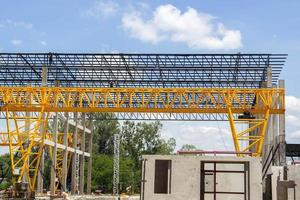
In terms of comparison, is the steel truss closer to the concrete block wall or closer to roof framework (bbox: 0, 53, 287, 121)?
roof framework (bbox: 0, 53, 287, 121)

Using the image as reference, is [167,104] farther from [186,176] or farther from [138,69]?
[186,176]

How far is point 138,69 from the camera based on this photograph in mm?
45125

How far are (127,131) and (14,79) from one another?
49.4 meters

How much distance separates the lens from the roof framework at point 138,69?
43.1 metres

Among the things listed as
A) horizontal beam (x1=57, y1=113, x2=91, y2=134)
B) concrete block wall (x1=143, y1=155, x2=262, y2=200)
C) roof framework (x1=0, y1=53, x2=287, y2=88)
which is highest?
roof framework (x1=0, y1=53, x2=287, y2=88)

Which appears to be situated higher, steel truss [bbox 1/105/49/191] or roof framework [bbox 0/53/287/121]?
roof framework [bbox 0/53/287/121]

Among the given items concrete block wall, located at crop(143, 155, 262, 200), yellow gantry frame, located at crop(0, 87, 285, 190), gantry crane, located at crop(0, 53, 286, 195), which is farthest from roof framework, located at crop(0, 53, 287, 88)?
concrete block wall, located at crop(143, 155, 262, 200)

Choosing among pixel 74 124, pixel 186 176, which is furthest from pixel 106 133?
pixel 186 176

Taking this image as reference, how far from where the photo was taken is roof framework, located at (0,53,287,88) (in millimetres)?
43062

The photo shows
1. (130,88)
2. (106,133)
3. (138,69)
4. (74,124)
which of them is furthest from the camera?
(106,133)

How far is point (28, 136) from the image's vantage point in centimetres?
4025

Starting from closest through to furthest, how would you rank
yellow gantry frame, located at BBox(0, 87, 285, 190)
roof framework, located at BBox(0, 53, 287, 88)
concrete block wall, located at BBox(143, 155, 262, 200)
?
concrete block wall, located at BBox(143, 155, 262, 200) → yellow gantry frame, located at BBox(0, 87, 285, 190) → roof framework, located at BBox(0, 53, 287, 88)

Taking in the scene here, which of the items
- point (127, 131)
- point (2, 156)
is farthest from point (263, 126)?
point (2, 156)

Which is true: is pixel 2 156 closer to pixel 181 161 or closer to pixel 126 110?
pixel 126 110
